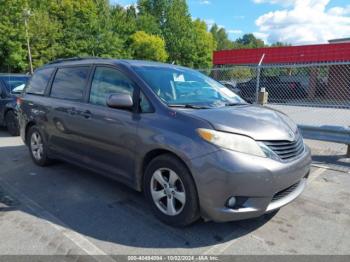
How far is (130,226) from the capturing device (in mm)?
3574

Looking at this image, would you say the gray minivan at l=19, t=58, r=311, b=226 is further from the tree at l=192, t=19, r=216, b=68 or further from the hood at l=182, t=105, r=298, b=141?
the tree at l=192, t=19, r=216, b=68

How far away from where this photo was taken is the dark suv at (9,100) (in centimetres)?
869

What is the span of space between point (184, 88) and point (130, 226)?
1.79m

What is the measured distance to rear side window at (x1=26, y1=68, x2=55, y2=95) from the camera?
219 inches

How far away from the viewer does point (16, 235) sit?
3.40 meters

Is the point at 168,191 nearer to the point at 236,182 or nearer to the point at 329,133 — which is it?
the point at 236,182

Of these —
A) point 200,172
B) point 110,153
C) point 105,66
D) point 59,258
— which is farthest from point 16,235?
point 105,66

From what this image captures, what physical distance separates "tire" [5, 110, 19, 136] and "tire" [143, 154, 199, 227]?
619 cm

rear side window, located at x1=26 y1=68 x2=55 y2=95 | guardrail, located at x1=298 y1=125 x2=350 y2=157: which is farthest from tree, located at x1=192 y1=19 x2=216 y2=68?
rear side window, located at x1=26 y1=68 x2=55 y2=95

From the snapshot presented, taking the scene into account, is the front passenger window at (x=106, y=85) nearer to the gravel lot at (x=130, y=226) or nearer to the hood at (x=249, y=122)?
the hood at (x=249, y=122)

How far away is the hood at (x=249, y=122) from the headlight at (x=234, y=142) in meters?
0.05

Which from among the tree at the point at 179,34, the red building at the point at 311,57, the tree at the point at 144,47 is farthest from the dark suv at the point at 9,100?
the tree at the point at 179,34

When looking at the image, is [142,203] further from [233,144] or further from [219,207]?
[233,144]

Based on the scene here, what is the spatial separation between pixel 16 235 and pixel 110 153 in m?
1.34
